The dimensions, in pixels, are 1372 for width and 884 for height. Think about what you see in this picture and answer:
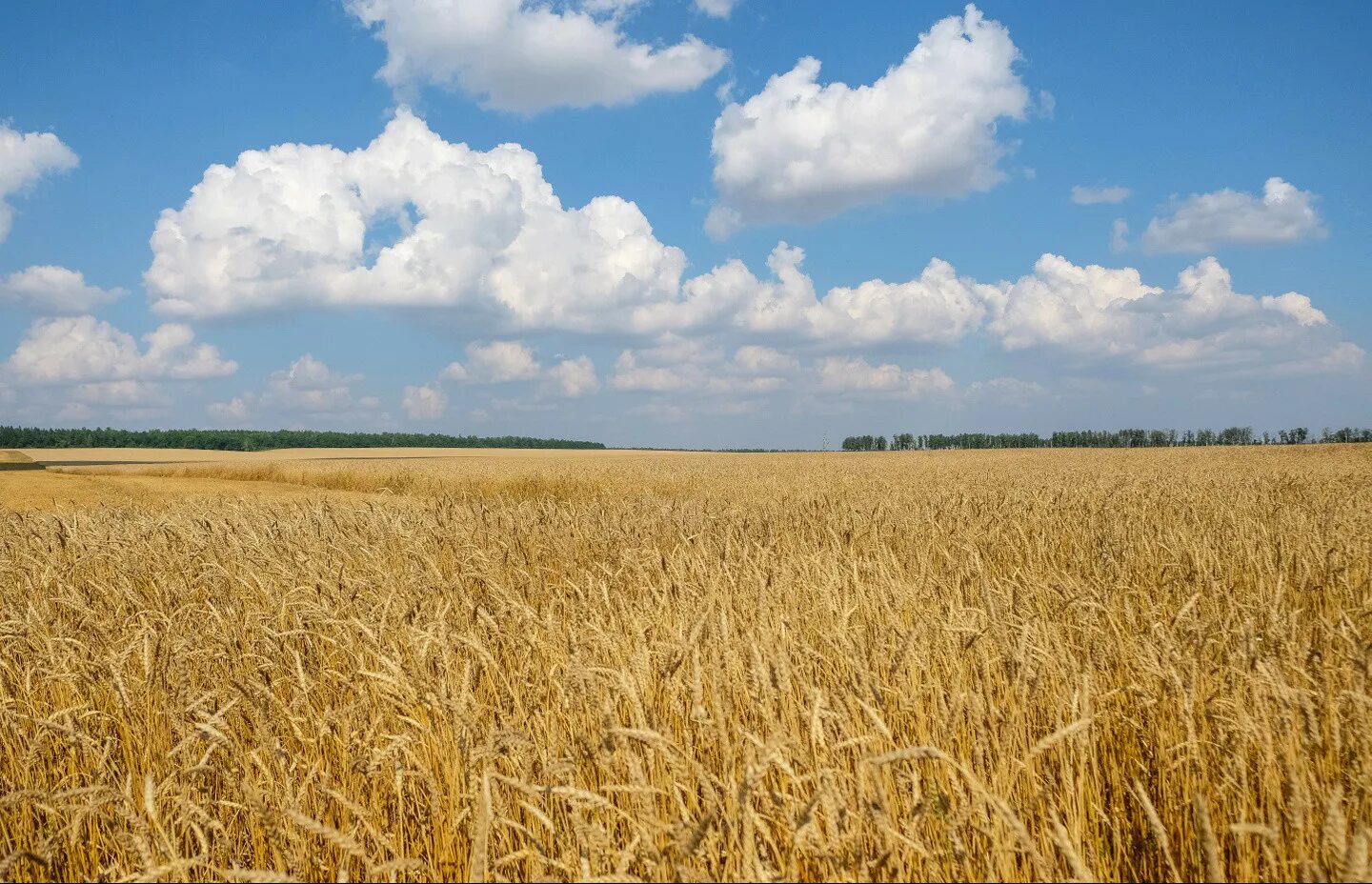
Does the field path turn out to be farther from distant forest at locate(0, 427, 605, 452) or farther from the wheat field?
distant forest at locate(0, 427, 605, 452)

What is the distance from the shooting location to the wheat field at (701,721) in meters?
1.95

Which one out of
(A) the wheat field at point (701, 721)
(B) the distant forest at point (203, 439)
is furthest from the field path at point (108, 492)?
(B) the distant forest at point (203, 439)

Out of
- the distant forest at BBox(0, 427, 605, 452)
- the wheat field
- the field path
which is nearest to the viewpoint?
the wheat field

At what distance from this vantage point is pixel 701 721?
7.32 ft

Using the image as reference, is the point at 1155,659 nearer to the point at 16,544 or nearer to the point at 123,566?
the point at 123,566

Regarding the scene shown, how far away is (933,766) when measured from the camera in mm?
2359

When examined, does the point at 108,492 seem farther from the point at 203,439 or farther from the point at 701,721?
the point at 203,439

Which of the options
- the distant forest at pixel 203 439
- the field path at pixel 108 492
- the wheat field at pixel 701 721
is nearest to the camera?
the wheat field at pixel 701 721

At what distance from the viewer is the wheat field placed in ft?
6.39

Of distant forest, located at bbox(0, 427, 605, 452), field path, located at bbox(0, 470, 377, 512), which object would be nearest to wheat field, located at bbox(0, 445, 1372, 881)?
field path, located at bbox(0, 470, 377, 512)

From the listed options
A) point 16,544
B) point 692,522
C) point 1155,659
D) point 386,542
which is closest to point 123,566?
point 386,542

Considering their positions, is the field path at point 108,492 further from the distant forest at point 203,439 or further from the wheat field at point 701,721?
the distant forest at point 203,439

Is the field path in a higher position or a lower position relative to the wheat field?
lower

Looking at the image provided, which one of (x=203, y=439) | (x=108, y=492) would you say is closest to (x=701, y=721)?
(x=108, y=492)
